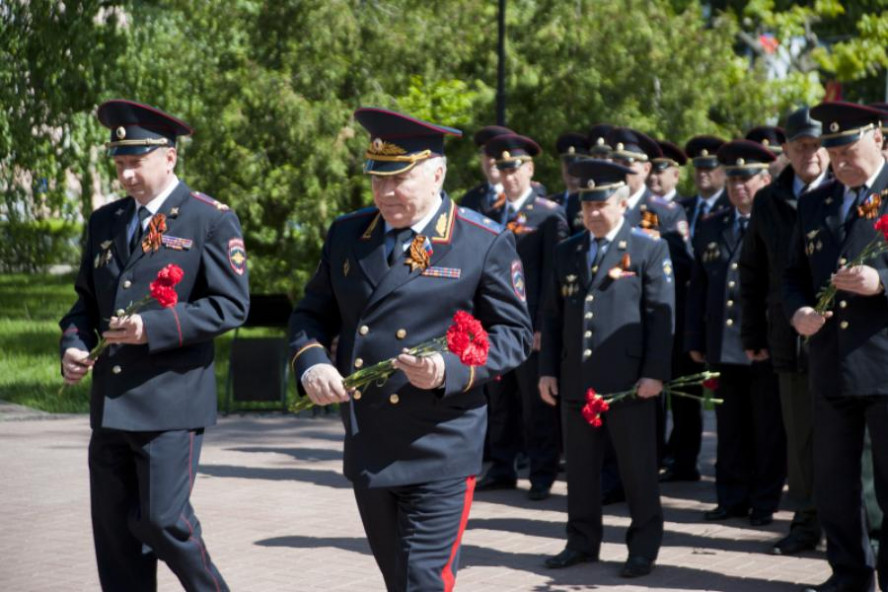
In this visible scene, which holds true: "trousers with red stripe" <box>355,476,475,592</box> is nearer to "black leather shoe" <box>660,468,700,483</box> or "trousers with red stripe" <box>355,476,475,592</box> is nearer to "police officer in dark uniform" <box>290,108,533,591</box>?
"police officer in dark uniform" <box>290,108,533,591</box>

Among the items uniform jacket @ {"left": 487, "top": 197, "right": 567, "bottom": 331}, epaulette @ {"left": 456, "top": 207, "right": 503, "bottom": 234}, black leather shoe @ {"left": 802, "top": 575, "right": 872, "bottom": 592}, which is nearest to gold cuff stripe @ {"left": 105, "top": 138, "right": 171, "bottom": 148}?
epaulette @ {"left": 456, "top": 207, "right": 503, "bottom": 234}

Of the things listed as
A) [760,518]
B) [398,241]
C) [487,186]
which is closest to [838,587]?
[760,518]

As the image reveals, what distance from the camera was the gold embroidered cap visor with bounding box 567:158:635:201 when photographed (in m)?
7.12

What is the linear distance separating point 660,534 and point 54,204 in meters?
10.6

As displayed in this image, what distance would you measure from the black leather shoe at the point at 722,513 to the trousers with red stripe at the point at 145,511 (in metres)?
4.09

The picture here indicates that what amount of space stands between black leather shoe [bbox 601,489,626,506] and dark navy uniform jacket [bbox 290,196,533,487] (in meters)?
4.61

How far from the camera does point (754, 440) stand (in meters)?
8.94

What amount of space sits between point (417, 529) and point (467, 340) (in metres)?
0.67

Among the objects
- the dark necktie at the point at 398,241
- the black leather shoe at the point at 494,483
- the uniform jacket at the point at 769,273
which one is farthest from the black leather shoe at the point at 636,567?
the dark necktie at the point at 398,241

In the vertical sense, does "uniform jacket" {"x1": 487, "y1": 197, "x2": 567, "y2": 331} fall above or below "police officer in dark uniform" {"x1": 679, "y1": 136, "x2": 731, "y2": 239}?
below

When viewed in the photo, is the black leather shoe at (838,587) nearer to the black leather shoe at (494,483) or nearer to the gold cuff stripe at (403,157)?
the gold cuff stripe at (403,157)

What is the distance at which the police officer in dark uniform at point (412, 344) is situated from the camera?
461 centimetres

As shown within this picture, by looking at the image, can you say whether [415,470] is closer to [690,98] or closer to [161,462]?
[161,462]

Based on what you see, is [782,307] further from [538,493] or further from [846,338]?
[538,493]
